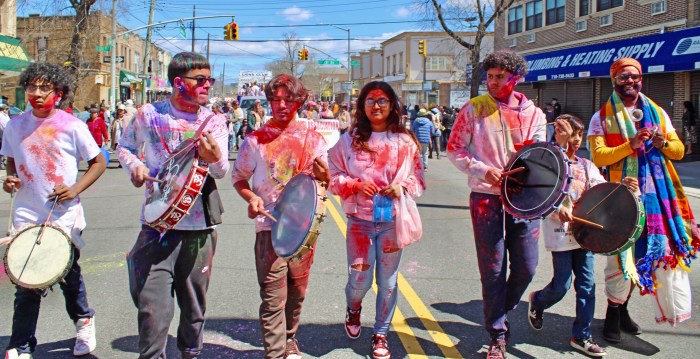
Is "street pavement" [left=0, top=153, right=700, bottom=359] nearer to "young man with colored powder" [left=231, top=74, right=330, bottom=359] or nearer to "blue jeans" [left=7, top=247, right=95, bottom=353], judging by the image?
"blue jeans" [left=7, top=247, right=95, bottom=353]

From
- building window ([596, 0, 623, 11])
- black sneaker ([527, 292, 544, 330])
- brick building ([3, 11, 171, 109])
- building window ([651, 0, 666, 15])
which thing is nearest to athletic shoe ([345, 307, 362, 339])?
black sneaker ([527, 292, 544, 330])

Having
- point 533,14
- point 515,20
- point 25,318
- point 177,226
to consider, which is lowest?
point 25,318

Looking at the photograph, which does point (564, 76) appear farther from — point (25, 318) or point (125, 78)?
point (125, 78)

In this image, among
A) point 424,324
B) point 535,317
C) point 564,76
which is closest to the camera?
point 535,317

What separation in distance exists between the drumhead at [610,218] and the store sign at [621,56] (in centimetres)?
1126

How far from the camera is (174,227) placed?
344 cm

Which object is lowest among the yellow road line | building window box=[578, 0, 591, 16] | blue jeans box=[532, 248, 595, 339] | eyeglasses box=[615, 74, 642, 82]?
the yellow road line

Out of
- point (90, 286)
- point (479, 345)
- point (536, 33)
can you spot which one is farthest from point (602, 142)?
point (536, 33)

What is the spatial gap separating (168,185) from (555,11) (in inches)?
1146

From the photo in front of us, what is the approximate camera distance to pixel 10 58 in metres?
22.4

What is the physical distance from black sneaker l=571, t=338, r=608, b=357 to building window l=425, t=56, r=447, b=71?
59.6 metres

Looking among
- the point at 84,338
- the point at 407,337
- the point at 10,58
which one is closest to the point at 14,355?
the point at 84,338

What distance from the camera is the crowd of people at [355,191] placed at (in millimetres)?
3604

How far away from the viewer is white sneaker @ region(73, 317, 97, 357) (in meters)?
4.25
